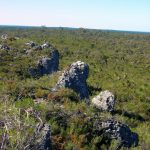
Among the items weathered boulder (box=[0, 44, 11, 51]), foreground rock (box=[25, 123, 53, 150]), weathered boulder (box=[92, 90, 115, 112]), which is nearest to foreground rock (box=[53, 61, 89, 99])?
weathered boulder (box=[92, 90, 115, 112])

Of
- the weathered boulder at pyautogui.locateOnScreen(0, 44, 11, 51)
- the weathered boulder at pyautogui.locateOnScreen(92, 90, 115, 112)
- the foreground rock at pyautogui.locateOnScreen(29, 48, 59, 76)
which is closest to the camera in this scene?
the weathered boulder at pyautogui.locateOnScreen(92, 90, 115, 112)

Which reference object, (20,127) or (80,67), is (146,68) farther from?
(20,127)

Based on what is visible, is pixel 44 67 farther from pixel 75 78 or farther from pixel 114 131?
pixel 114 131

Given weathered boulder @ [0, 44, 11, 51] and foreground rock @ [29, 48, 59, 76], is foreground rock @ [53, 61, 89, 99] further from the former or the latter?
weathered boulder @ [0, 44, 11, 51]

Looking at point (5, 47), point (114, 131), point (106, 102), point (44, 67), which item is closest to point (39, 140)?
point (114, 131)

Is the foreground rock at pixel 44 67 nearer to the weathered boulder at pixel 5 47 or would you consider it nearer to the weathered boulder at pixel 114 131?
the weathered boulder at pixel 5 47

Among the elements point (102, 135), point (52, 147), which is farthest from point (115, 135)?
point (52, 147)
